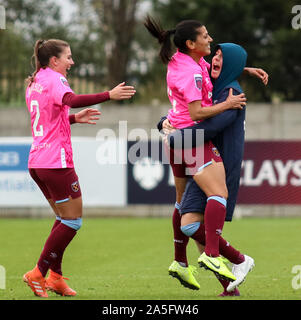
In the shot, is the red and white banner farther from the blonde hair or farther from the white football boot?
the blonde hair

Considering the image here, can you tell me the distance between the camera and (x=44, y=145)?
22.7 feet

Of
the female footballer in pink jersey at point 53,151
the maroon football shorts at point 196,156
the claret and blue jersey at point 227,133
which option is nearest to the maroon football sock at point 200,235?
the claret and blue jersey at point 227,133

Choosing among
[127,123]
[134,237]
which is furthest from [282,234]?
[127,123]

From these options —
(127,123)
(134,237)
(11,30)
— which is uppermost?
(11,30)

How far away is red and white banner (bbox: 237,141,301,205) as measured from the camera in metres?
18.0

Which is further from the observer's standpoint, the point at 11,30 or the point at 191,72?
the point at 11,30

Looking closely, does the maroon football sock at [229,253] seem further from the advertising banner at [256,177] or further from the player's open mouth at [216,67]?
the advertising banner at [256,177]

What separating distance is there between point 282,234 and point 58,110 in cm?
800

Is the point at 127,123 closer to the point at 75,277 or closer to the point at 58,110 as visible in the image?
the point at 75,277

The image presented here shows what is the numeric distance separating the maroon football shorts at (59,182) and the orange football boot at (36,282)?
608 mm

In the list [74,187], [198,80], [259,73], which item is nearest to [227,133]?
[198,80]

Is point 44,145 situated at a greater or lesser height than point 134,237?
greater

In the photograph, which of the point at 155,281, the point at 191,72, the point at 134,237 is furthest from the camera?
the point at 134,237

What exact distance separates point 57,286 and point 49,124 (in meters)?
1.32
